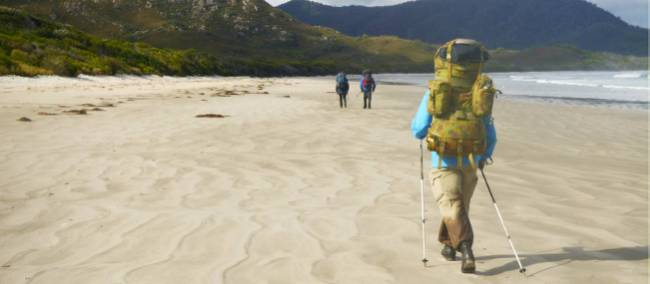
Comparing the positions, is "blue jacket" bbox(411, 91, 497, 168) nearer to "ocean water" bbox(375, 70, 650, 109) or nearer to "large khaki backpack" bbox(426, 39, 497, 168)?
"large khaki backpack" bbox(426, 39, 497, 168)

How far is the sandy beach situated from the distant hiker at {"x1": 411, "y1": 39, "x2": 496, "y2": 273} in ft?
1.52

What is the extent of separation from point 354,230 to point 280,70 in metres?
105

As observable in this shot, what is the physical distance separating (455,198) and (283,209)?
2.69 metres

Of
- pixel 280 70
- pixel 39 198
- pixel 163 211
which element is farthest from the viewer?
pixel 280 70

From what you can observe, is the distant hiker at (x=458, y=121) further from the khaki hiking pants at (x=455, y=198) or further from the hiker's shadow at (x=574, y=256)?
the hiker's shadow at (x=574, y=256)

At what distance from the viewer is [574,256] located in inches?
199

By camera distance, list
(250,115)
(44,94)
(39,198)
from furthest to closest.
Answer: (44,94), (250,115), (39,198)

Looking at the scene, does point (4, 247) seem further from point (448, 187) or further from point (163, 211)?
point (448, 187)

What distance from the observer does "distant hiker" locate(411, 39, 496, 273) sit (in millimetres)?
4449

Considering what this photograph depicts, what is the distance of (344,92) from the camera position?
78.7 ft

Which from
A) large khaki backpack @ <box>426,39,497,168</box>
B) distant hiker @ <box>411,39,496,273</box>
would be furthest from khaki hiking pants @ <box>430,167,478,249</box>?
large khaki backpack @ <box>426,39,497,168</box>

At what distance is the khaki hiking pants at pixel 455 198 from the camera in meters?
4.54

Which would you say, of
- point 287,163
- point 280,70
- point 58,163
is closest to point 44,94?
point 58,163

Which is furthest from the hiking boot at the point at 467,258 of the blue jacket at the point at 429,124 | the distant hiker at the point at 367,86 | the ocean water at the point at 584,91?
the ocean water at the point at 584,91
